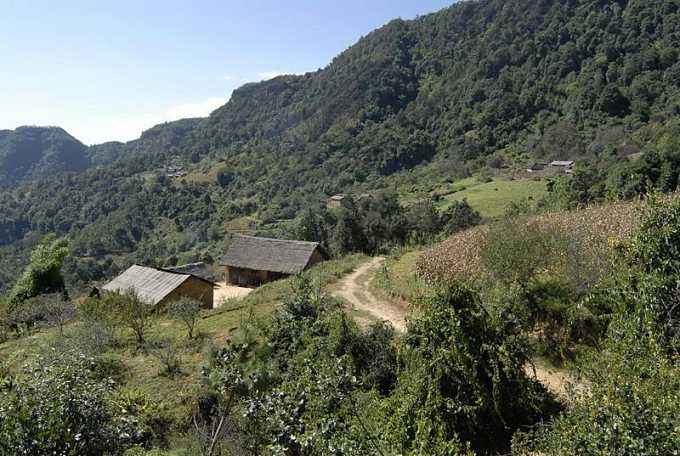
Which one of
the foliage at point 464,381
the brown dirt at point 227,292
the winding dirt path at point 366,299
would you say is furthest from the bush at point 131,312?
the foliage at point 464,381

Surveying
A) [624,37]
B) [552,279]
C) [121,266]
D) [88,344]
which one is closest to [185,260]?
[121,266]

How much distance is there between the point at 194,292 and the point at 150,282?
2.68 metres

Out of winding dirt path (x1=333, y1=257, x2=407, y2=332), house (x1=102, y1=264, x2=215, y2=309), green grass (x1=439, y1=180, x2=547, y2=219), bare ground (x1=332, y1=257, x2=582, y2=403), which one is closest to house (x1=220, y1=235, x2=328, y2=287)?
house (x1=102, y1=264, x2=215, y2=309)

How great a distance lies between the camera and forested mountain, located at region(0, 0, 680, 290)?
9319cm

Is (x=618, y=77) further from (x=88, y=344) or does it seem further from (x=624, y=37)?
(x=88, y=344)

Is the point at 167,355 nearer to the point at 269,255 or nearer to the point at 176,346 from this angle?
the point at 176,346

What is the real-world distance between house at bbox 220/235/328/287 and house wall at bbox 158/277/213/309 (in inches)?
221

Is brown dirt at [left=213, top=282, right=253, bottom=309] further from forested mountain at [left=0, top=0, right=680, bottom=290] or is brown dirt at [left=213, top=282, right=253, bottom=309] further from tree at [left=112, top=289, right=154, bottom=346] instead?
forested mountain at [left=0, top=0, right=680, bottom=290]

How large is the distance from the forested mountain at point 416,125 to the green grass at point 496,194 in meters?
15.1

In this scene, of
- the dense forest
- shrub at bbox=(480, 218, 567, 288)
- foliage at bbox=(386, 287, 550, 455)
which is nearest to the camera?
the dense forest

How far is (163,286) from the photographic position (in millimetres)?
25375

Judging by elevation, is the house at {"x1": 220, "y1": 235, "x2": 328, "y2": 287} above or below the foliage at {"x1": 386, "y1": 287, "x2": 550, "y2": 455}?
below

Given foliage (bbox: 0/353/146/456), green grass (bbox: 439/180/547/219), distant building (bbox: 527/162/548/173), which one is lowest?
distant building (bbox: 527/162/548/173)

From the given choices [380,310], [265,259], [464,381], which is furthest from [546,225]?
[265,259]
